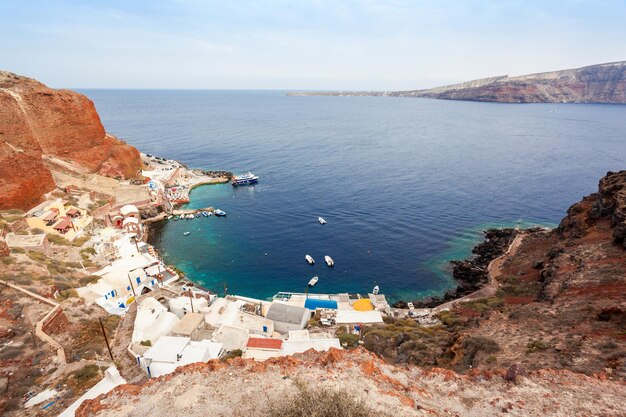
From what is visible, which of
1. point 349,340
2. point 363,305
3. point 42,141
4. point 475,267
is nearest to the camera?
point 349,340

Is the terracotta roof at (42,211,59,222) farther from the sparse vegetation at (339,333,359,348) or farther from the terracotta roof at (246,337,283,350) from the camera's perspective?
the sparse vegetation at (339,333,359,348)

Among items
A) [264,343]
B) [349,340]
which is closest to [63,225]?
[264,343]

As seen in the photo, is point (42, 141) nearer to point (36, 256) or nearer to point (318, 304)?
point (36, 256)

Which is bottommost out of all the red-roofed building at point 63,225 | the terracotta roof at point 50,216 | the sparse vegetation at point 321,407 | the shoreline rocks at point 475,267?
the shoreline rocks at point 475,267

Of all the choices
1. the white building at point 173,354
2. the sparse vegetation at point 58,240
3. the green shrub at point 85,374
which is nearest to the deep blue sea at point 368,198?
the sparse vegetation at point 58,240

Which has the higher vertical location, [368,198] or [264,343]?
[264,343]


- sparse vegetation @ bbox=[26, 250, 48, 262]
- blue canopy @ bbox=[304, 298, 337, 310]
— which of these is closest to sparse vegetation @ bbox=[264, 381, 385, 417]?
blue canopy @ bbox=[304, 298, 337, 310]

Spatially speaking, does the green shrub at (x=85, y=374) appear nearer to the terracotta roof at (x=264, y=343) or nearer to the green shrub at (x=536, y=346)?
the terracotta roof at (x=264, y=343)

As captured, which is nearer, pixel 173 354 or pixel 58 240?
pixel 173 354

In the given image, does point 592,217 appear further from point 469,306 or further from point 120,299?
point 120,299
